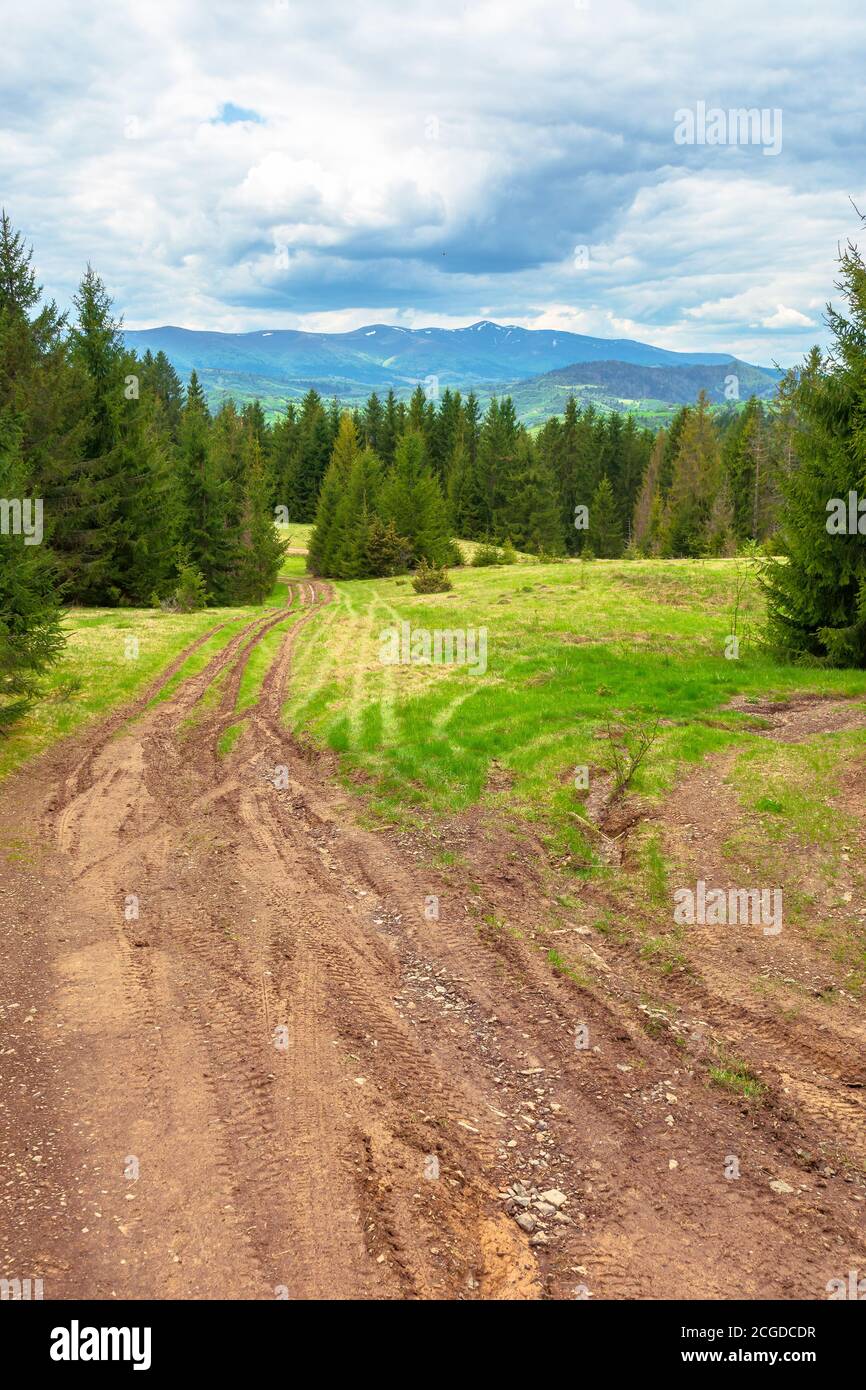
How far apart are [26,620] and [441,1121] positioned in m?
15.1

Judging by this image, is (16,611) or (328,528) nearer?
(16,611)

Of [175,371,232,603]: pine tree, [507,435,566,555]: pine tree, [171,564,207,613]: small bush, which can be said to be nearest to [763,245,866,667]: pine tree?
[171,564,207,613]: small bush

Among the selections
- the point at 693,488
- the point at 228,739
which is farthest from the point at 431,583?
the point at 693,488

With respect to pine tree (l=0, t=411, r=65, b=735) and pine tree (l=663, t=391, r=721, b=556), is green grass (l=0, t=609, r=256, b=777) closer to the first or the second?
pine tree (l=0, t=411, r=65, b=735)

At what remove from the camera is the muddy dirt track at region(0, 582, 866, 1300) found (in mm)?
5707

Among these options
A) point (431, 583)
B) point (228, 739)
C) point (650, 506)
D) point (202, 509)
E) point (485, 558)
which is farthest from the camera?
point (650, 506)

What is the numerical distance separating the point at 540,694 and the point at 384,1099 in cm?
1435

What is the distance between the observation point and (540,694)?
20.8 m

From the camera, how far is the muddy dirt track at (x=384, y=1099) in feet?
18.7

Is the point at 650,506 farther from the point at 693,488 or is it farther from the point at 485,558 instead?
the point at 485,558

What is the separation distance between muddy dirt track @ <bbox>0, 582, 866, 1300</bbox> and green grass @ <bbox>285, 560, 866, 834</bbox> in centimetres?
286

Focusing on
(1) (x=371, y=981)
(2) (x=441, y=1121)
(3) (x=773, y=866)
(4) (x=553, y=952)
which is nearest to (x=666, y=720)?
(3) (x=773, y=866)

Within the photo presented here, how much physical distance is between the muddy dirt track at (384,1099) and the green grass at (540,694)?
2862 mm

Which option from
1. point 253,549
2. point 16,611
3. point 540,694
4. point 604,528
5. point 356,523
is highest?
point 604,528
